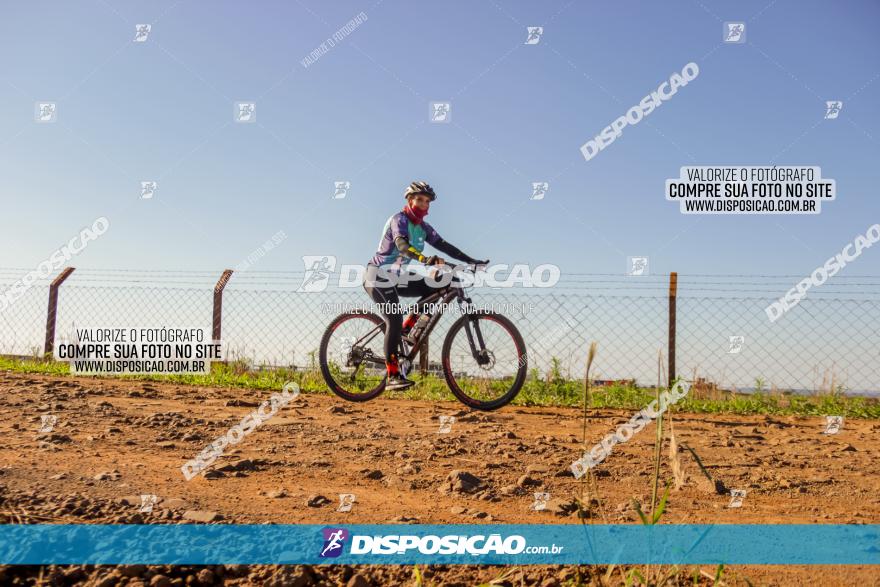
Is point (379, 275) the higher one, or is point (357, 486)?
point (379, 275)

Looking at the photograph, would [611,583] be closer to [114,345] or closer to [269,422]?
[269,422]

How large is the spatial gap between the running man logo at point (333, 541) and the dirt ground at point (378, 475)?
86 mm

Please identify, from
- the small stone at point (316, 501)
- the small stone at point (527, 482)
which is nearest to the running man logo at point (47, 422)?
the small stone at point (316, 501)

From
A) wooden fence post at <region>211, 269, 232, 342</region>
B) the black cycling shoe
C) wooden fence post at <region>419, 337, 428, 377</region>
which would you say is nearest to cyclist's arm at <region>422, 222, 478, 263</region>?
the black cycling shoe

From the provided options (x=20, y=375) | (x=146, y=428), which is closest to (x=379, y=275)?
(x=146, y=428)

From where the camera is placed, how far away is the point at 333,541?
2484 mm

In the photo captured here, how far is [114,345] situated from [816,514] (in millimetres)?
10294

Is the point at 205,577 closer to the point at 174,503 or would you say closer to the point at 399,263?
the point at 174,503

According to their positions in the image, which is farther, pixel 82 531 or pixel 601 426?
pixel 601 426

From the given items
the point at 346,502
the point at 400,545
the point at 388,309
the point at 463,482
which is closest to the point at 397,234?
the point at 388,309

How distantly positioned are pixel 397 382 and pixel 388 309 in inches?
32.7

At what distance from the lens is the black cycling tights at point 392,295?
674cm

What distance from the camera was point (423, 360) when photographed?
9852 millimetres

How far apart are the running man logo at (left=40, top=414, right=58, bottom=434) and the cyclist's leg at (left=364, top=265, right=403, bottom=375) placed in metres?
3.20
